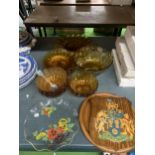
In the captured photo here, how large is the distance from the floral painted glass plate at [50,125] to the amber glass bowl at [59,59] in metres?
0.21

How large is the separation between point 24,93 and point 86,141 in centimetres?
34

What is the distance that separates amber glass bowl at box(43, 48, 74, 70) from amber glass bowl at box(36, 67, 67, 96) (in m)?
0.05

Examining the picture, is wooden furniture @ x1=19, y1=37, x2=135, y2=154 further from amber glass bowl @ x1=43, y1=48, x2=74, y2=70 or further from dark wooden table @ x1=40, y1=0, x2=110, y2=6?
dark wooden table @ x1=40, y1=0, x2=110, y2=6

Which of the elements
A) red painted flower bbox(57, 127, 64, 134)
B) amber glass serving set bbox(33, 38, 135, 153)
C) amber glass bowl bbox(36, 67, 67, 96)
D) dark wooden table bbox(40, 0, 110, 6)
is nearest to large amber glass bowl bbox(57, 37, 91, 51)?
amber glass serving set bbox(33, 38, 135, 153)

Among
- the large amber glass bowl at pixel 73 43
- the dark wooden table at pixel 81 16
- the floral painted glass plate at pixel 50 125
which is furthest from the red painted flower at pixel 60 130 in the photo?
the dark wooden table at pixel 81 16

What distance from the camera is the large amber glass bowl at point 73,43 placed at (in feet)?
3.34

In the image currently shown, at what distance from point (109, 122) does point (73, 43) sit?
0.53 metres

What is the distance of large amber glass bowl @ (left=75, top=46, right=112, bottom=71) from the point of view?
89 cm

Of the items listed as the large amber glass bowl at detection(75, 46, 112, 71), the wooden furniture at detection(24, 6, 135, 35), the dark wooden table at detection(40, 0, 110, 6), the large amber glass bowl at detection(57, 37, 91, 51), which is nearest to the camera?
the large amber glass bowl at detection(75, 46, 112, 71)

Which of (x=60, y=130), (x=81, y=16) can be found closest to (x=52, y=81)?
(x=60, y=130)
